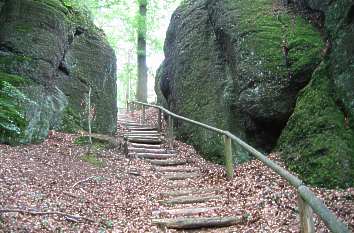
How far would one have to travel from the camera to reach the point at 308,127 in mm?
8625

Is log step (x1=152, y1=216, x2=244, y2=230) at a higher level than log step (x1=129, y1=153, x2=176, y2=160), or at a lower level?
lower

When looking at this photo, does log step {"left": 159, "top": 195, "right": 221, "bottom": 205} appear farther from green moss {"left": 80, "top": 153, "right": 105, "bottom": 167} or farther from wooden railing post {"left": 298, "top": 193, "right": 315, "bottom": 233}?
wooden railing post {"left": 298, "top": 193, "right": 315, "bottom": 233}

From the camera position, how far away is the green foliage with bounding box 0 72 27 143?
28.8 ft

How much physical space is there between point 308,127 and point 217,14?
588 cm

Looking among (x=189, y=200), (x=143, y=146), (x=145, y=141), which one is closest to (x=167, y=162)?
(x=143, y=146)

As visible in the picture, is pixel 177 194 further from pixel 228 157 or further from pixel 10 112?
pixel 10 112

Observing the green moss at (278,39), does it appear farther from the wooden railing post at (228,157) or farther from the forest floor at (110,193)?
the forest floor at (110,193)

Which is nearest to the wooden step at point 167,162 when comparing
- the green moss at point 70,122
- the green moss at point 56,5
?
the green moss at point 70,122

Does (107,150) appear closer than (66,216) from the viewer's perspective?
No

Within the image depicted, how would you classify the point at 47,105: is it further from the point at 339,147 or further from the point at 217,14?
the point at 339,147

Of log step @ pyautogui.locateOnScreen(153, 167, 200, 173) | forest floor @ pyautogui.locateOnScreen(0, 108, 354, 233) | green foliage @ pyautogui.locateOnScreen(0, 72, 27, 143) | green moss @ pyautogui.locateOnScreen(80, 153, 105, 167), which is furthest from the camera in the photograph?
log step @ pyautogui.locateOnScreen(153, 167, 200, 173)

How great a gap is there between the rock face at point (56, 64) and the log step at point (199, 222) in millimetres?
4740

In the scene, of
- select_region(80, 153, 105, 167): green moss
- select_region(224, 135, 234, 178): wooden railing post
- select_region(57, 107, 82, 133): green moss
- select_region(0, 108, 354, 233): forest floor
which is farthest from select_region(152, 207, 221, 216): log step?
select_region(57, 107, 82, 133): green moss

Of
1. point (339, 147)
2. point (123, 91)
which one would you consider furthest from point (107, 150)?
point (123, 91)
